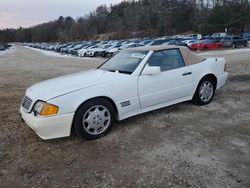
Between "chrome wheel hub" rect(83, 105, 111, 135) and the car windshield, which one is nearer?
"chrome wheel hub" rect(83, 105, 111, 135)

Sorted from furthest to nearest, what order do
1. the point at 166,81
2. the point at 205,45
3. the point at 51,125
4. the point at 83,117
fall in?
the point at 205,45 → the point at 166,81 → the point at 83,117 → the point at 51,125

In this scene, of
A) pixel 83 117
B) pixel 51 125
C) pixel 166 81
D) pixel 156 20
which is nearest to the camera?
pixel 51 125

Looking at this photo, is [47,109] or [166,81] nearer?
[47,109]

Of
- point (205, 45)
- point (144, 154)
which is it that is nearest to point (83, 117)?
point (144, 154)

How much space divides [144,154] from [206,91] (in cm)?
256

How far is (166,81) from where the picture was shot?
452 centimetres

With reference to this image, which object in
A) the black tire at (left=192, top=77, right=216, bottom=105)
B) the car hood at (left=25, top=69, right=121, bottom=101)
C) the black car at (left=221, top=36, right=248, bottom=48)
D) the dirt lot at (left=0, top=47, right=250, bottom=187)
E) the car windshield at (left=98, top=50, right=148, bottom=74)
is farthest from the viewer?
the black car at (left=221, top=36, right=248, bottom=48)

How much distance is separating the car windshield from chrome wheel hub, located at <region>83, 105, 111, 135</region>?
2.89 feet

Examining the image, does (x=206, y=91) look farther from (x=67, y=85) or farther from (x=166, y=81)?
(x=67, y=85)

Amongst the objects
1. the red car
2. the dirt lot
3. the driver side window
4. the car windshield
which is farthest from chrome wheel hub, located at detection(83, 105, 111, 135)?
the red car

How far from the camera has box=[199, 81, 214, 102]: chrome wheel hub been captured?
5214mm

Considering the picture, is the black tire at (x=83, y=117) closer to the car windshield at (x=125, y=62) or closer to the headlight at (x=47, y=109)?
the headlight at (x=47, y=109)

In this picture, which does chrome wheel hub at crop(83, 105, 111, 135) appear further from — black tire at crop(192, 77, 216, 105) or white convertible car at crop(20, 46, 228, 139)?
black tire at crop(192, 77, 216, 105)

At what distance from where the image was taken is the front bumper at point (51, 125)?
349 cm
